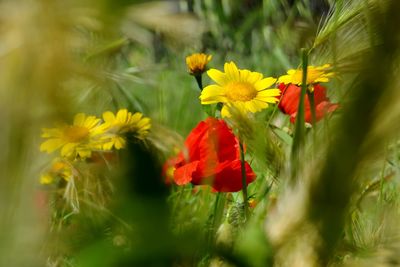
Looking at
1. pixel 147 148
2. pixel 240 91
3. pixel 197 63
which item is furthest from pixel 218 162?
pixel 147 148

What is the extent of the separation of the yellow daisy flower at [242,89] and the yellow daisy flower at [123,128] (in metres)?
0.24

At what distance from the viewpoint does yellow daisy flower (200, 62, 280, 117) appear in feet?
2.90

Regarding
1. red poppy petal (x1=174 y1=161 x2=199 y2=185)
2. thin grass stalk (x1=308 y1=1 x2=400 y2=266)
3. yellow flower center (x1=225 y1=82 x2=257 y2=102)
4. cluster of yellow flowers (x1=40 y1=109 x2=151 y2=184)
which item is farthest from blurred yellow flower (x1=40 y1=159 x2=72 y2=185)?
thin grass stalk (x1=308 y1=1 x2=400 y2=266)

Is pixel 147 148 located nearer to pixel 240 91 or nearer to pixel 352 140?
pixel 352 140

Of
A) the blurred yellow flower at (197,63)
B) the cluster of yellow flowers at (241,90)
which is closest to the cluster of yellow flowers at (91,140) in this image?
the cluster of yellow flowers at (241,90)

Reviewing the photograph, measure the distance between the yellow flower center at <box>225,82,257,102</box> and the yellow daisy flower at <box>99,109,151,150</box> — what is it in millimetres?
258

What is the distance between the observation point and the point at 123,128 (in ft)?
1.58

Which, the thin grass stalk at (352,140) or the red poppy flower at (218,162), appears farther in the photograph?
the red poppy flower at (218,162)

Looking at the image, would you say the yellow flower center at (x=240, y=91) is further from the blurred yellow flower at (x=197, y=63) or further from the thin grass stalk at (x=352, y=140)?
the thin grass stalk at (x=352, y=140)

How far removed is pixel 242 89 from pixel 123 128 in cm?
Answer: 45

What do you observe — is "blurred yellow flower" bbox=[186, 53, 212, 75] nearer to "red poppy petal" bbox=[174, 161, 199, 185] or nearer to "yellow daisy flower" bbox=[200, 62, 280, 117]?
"yellow daisy flower" bbox=[200, 62, 280, 117]

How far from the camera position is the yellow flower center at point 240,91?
90cm

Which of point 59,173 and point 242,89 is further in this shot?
point 242,89

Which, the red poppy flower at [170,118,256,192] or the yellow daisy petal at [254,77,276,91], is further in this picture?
the yellow daisy petal at [254,77,276,91]
